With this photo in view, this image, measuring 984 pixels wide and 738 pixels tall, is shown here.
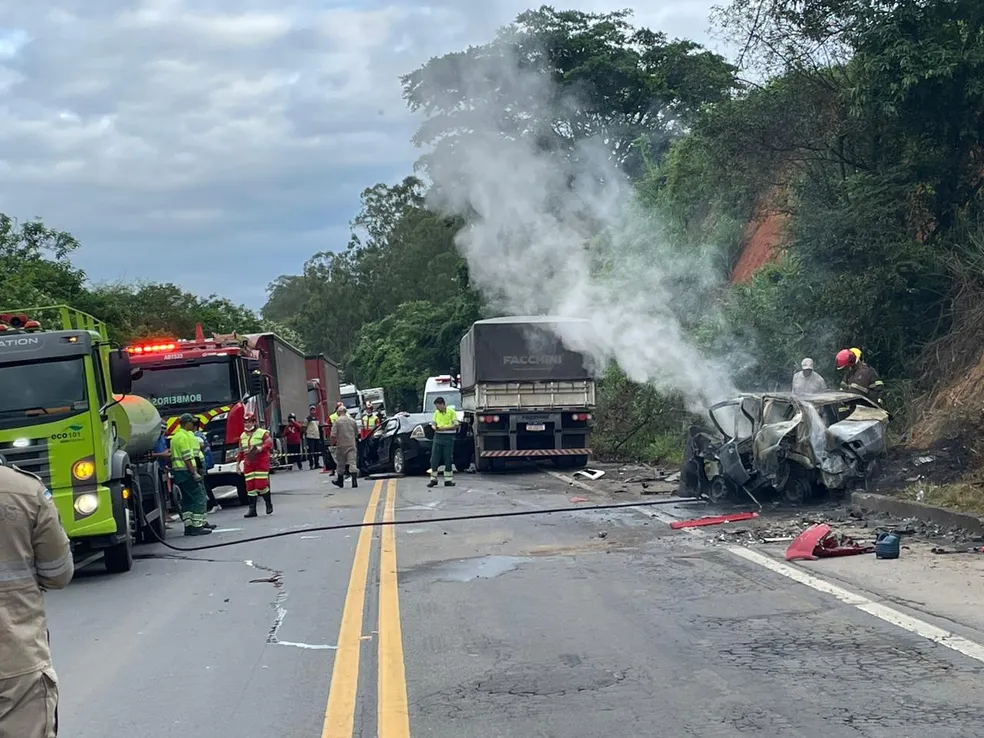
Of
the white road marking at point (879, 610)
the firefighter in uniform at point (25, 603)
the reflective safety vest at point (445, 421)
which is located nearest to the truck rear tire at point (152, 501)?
the white road marking at point (879, 610)

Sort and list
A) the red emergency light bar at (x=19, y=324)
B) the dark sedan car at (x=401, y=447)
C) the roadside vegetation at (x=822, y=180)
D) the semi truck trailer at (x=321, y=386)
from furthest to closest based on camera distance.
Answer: the semi truck trailer at (x=321, y=386) → the dark sedan car at (x=401, y=447) → the roadside vegetation at (x=822, y=180) → the red emergency light bar at (x=19, y=324)

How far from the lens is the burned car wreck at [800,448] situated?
14.5 meters

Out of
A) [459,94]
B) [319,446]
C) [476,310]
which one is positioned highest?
[459,94]

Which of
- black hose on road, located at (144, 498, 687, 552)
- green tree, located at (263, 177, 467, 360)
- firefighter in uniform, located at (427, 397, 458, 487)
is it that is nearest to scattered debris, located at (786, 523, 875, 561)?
black hose on road, located at (144, 498, 687, 552)

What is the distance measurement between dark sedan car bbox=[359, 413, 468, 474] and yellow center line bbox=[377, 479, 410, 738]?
13.4 metres

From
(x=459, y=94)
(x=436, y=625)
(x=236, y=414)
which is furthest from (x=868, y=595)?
(x=459, y=94)

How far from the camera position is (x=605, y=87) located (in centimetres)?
3250

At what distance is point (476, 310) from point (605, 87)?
13.5m

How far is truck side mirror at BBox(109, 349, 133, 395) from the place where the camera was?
12.6m

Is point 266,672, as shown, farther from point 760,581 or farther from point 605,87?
point 605,87

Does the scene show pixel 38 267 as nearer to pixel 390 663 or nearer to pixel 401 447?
pixel 401 447

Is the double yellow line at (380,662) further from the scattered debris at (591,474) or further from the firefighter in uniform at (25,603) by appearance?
the scattered debris at (591,474)

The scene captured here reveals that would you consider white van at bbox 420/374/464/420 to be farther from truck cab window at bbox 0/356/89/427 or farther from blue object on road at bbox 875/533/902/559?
blue object on road at bbox 875/533/902/559

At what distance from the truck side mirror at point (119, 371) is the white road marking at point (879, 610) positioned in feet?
21.3
